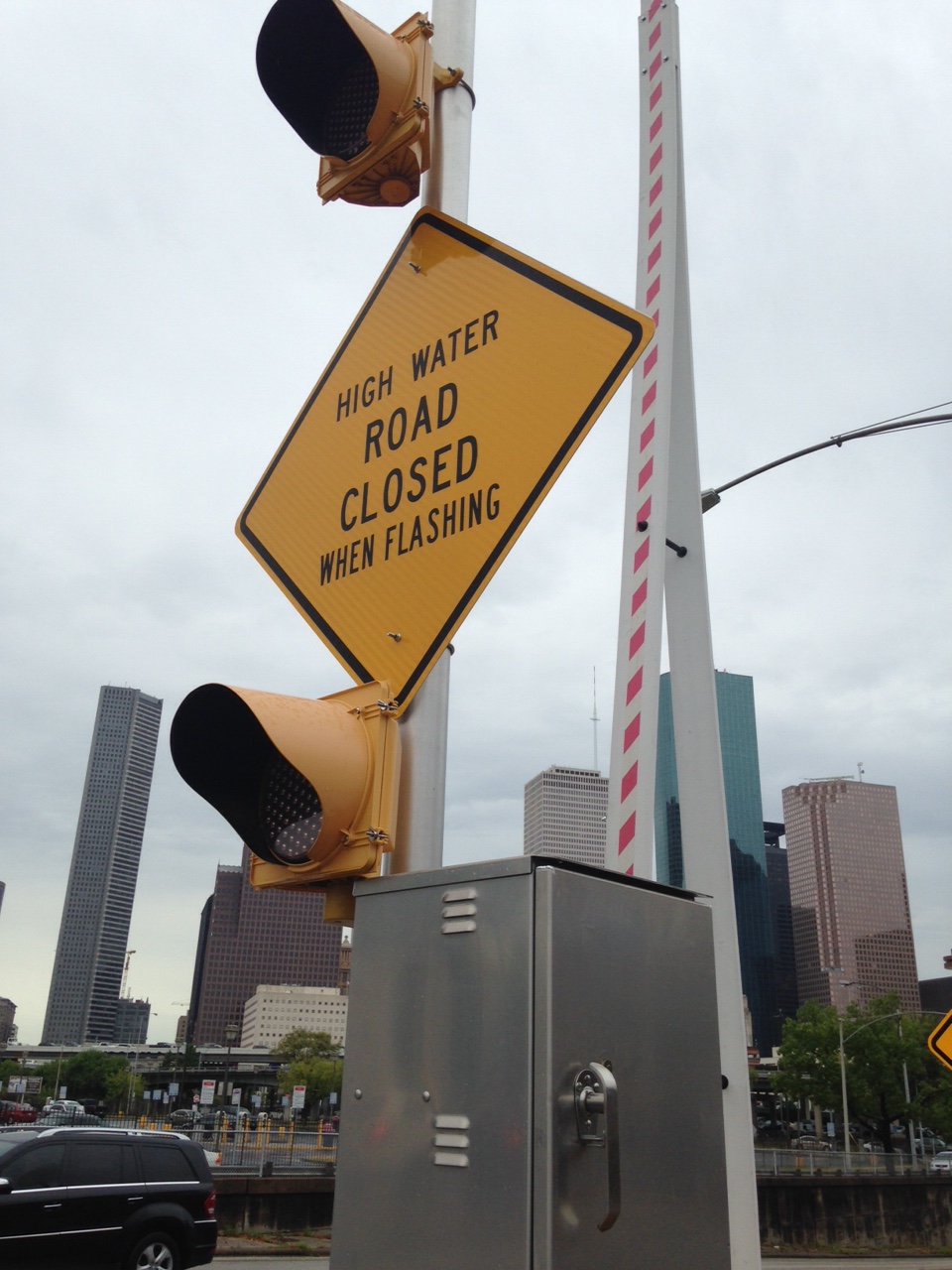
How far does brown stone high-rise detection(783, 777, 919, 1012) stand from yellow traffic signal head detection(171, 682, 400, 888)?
169m

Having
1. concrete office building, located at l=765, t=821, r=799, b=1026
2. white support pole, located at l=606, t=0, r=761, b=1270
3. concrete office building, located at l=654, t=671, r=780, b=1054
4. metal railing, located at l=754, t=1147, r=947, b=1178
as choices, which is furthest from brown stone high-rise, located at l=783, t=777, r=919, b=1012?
white support pole, located at l=606, t=0, r=761, b=1270

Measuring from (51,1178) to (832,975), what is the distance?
537 ft

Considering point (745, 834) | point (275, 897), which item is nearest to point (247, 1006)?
point (275, 897)

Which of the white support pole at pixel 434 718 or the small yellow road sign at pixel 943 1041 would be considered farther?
the small yellow road sign at pixel 943 1041

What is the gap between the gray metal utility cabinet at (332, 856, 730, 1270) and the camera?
183 cm

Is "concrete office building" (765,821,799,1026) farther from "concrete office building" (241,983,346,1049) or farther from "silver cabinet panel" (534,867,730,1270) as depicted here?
"silver cabinet panel" (534,867,730,1270)

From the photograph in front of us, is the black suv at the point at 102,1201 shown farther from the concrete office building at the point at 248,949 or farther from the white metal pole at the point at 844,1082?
the concrete office building at the point at 248,949

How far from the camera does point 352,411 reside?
3.18 meters

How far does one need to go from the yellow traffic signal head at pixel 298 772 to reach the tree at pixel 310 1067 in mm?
80418

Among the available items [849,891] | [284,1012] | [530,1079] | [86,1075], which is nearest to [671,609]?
[530,1079]

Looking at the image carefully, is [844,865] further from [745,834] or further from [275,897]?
[275,897]

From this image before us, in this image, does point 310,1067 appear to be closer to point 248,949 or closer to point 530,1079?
point 530,1079

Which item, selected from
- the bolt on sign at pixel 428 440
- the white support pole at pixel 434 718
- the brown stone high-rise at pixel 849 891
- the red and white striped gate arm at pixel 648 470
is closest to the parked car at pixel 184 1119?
the red and white striped gate arm at pixel 648 470

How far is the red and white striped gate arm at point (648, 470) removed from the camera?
3.58 meters
